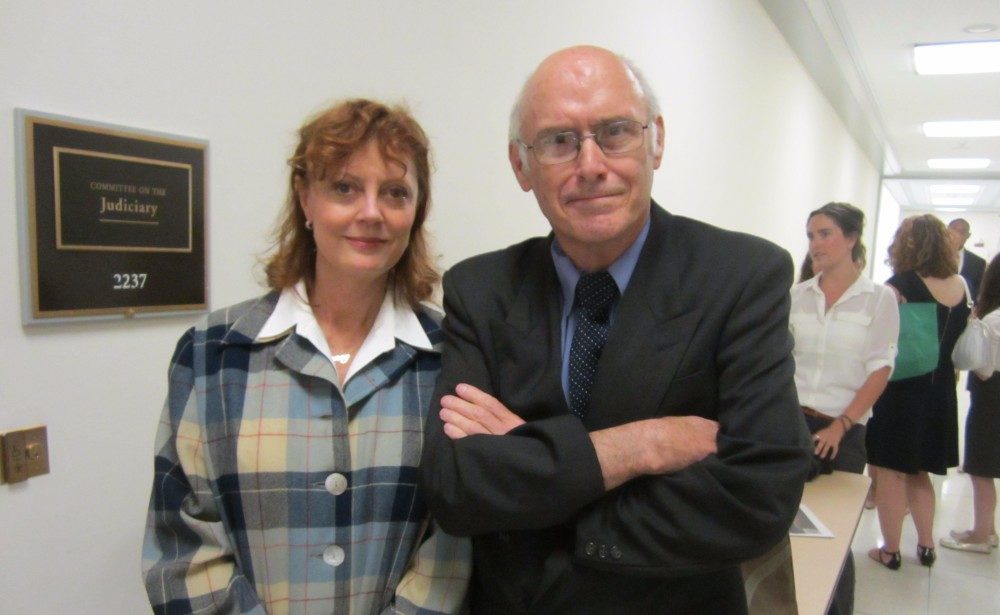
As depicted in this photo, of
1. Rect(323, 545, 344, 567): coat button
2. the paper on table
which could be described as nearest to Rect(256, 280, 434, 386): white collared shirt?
Rect(323, 545, 344, 567): coat button

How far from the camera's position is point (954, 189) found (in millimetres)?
13922

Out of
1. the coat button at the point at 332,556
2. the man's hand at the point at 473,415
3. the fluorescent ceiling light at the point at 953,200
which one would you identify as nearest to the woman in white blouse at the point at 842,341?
the man's hand at the point at 473,415

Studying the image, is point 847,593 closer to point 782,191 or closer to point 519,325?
point 519,325

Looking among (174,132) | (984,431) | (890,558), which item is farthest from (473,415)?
(984,431)

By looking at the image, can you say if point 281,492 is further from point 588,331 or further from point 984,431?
point 984,431

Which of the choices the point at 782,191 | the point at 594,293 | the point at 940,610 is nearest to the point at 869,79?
the point at 782,191

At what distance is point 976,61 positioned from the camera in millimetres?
6289

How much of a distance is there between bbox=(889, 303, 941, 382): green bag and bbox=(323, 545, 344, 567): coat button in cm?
337

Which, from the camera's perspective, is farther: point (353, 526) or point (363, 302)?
point (363, 302)

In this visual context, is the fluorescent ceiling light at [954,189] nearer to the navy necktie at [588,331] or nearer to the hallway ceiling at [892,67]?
the hallway ceiling at [892,67]

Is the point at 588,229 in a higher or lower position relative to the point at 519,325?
higher

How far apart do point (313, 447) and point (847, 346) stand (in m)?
2.62

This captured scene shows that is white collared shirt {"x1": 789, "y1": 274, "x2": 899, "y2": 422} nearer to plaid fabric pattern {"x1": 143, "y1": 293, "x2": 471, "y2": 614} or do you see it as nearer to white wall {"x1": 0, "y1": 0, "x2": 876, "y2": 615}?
white wall {"x1": 0, "y1": 0, "x2": 876, "y2": 615}

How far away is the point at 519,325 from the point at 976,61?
6.94m
